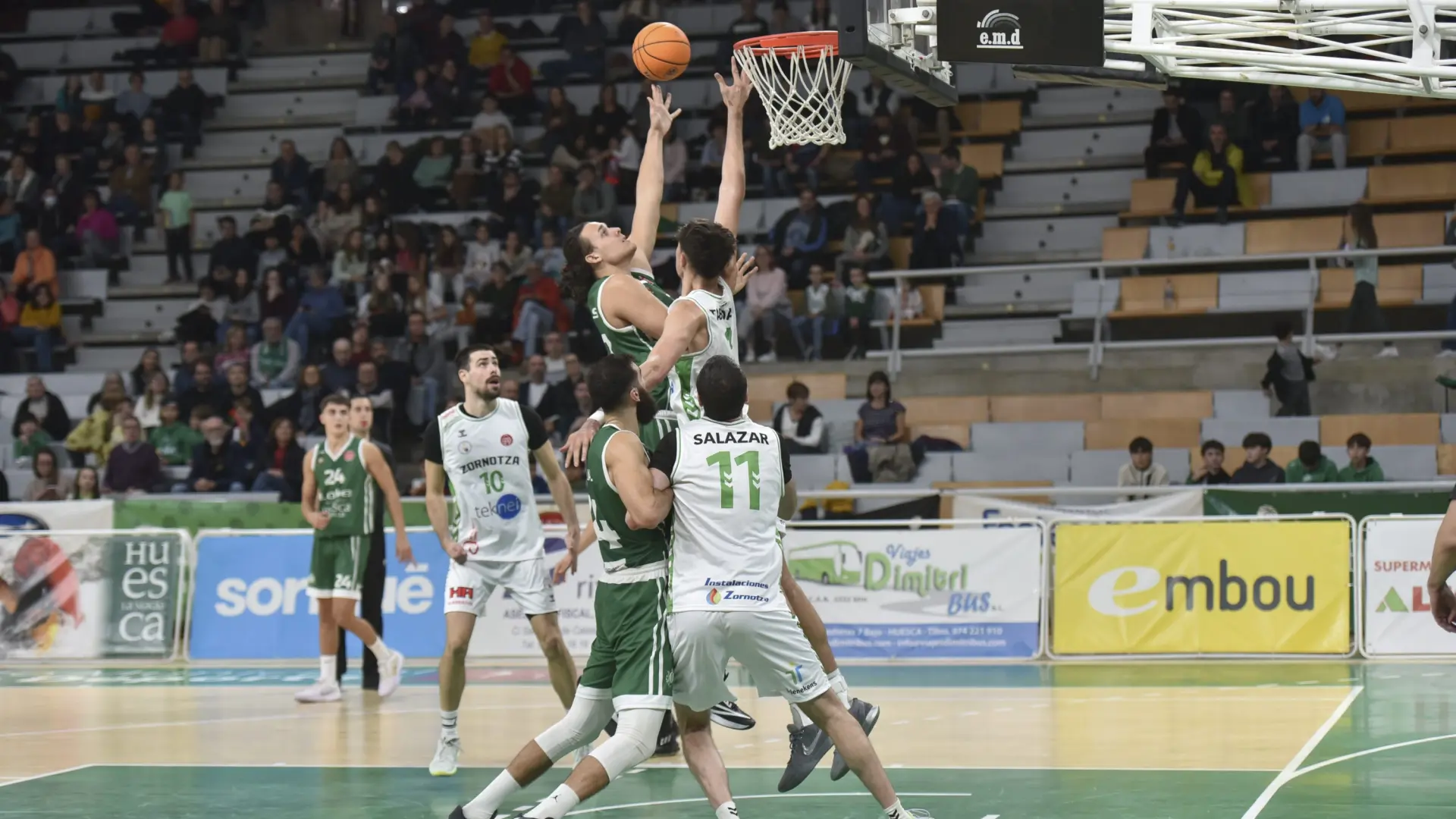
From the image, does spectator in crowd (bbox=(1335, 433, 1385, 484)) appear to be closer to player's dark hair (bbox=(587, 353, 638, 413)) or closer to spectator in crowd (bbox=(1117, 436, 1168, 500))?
spectator in crowd (bbox=(1117, 436, 1168, 500))

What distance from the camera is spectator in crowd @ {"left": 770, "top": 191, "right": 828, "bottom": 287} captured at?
21969 mm

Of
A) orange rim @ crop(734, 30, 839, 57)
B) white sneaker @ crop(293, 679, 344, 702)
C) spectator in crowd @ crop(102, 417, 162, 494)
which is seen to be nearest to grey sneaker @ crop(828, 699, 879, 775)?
orange rim @ crop(734, 30, 839, 57)

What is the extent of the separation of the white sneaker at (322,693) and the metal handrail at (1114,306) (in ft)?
30.3

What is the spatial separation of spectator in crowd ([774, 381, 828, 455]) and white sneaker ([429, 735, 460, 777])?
384 inches

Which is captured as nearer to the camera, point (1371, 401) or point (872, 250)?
point (1371, 401)

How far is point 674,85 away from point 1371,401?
36.3 ft

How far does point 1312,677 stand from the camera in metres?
13.4

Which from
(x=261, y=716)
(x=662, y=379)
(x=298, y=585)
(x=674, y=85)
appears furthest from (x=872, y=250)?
(x=662, y=379)

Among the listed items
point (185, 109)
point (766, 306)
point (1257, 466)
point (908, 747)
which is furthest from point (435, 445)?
A: point (185, 109)

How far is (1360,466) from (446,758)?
10.1m

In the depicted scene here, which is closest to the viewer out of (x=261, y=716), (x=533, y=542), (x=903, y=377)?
(x=533, y=542)

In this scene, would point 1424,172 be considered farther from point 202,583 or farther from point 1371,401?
point 202,583

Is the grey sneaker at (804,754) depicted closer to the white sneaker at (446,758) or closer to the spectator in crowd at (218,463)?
the white sneaker at (446,758)

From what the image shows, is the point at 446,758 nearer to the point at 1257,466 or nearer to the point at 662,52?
the point at 662,52
